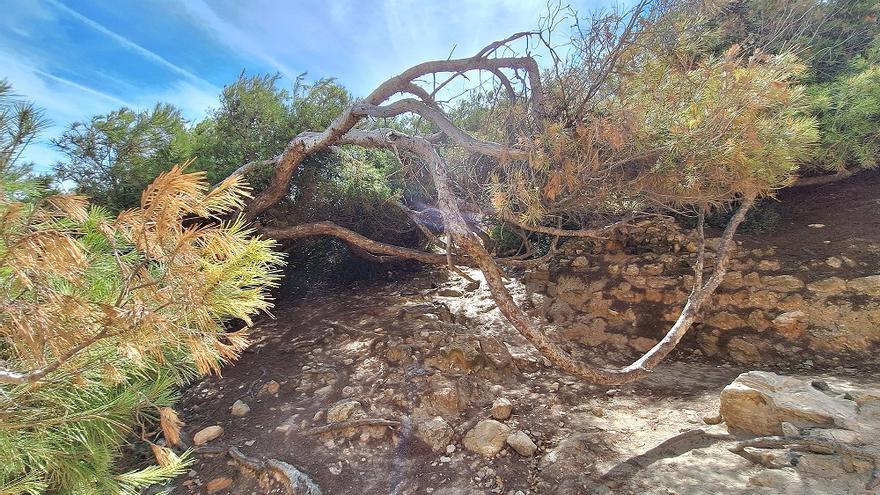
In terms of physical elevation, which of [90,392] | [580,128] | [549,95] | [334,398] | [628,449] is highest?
[549,95]

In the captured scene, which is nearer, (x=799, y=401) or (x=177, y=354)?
(x=177, y=354)

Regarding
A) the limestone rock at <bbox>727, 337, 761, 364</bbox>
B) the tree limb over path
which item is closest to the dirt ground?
the limestone rock at <bbox>727, 337, 761, 364</bbox>

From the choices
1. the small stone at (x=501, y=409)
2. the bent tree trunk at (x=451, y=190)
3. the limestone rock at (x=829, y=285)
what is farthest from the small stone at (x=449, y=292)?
the limestone rock at (x=829, y=285)

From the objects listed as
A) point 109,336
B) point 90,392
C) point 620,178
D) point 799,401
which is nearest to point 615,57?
point 620,178

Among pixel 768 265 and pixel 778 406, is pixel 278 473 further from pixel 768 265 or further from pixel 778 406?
pixel 768 265

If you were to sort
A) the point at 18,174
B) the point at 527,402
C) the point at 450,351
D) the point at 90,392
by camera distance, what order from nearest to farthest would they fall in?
the point at 18,174, the point at 90,392, the point at 527,402, the point at 450,351

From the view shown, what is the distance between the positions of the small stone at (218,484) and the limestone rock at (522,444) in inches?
61.6

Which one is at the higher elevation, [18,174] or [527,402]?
[18,174]

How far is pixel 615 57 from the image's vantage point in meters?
2.39

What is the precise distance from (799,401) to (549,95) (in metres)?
2.34

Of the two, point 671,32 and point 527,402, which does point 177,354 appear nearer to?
point 527,402

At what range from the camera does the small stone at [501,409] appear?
94.8 inches

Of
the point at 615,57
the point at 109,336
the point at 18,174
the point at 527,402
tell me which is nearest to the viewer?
the point at 109,336

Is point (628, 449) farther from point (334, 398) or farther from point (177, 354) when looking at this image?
point (177, 354)
